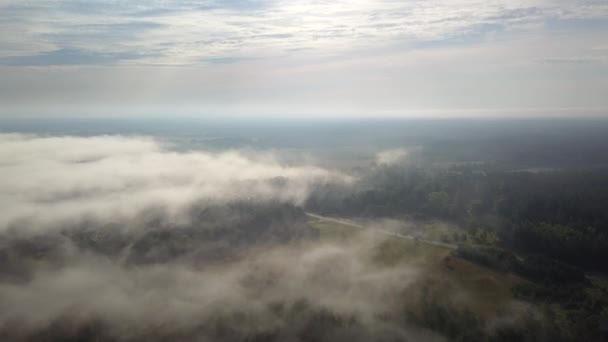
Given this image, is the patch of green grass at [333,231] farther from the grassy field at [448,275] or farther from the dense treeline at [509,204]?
the dense treeline at [509,204]

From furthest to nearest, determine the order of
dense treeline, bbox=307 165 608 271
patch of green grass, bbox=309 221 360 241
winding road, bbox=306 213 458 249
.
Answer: patch of green grass, bbox=309 221 360 241 < winding road, bbox=306 213 458 249 < dense treeline, bbox=307 165 608 271

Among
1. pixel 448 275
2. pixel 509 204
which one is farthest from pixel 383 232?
pixel 509 204

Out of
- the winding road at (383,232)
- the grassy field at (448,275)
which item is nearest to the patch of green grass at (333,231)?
the grassy field at (448,275)

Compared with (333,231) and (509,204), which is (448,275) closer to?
(333,231)

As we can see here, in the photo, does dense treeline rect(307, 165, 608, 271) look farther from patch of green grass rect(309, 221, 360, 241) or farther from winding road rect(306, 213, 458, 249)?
patch of green grass rect(309, 221, 360, 241)

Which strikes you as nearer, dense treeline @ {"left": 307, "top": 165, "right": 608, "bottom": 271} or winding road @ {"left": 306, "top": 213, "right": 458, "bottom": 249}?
dense treeline @ {"left": 307, "top": 165, "right": 608, "bottom": 271}

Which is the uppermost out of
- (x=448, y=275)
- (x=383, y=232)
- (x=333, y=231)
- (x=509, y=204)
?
(x=448, y=275)

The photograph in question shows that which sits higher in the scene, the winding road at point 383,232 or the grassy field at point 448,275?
the grassy field at point 448,275

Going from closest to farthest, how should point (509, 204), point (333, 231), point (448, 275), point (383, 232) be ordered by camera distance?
point (448, 275) < point (383, 232) < point (333, 231) < point (509, 204)

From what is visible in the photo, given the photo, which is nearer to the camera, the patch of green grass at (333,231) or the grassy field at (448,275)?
the grassy field at (448,275)

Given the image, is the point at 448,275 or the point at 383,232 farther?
the point at 383,232

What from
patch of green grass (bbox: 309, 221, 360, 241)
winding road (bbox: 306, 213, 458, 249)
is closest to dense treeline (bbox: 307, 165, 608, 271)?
winding road (bbox: 306, 213, 458, 249)

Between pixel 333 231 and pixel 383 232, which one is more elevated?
pixel 383 232

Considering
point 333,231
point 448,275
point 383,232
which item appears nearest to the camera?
point 448,275
